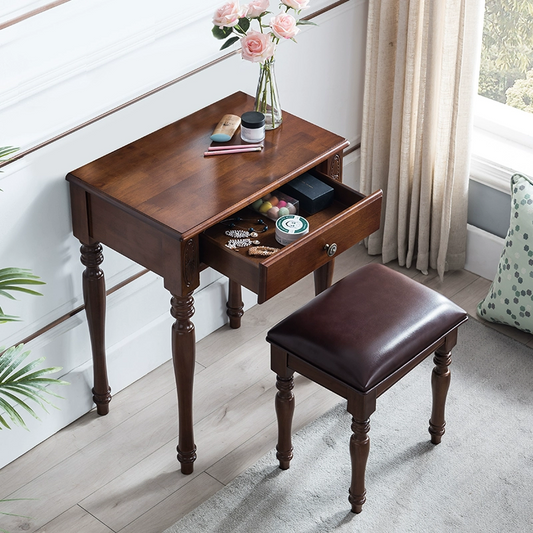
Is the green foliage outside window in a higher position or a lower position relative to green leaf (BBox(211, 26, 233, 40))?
lower

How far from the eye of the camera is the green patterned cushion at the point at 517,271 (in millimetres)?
2717

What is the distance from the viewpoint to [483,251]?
123 inches

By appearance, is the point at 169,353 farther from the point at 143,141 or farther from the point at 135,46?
the point at 135,46

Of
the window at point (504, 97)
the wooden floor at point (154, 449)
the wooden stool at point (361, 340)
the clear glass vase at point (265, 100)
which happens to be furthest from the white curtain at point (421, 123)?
the wooden stool at point (361, 340)

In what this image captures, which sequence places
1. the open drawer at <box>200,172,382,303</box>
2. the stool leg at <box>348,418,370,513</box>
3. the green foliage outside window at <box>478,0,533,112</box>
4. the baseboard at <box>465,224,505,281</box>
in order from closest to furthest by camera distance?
1. the open drawer at <box>200,172,382,303</box>
2. the stool leg at <box>348,418,370,513</box>
3. the green foliage outside window at <box>478,0,533,112</box>
4. the baseboard at <box>465,224,505,281</box>

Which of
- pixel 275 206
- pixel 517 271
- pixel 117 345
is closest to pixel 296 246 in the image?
pixel 275 206

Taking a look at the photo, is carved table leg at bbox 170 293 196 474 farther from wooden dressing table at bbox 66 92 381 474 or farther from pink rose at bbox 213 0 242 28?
pink rose at bbox 213 0 242 28

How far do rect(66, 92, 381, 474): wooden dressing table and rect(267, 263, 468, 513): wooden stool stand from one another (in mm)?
119

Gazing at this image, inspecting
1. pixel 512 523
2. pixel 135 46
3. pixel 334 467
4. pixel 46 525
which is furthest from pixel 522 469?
pixel 135 46

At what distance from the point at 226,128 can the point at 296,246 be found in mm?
457

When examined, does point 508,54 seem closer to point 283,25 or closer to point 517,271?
point 517,271

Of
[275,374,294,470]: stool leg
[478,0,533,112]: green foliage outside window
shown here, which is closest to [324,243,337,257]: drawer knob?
[275,374,294,470]: stool leg

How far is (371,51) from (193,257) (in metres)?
1.20

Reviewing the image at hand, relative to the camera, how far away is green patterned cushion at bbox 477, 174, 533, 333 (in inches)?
107
